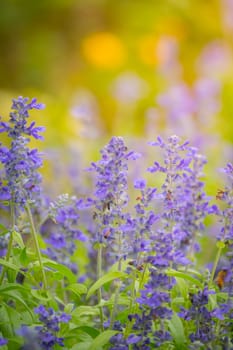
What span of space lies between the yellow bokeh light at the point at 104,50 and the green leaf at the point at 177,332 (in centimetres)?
1134

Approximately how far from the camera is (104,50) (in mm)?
13977

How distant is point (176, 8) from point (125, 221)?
38.7ft

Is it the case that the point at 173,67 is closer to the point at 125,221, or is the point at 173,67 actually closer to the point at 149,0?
the point at 149,0

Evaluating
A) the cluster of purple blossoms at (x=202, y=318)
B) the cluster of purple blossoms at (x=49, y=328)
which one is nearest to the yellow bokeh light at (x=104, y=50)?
the cluster of purple blossoms at (x=202, y=318)

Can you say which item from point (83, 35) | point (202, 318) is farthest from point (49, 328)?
point (83, 35)

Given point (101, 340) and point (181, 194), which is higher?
point (181, 194)

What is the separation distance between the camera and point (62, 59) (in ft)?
47.2

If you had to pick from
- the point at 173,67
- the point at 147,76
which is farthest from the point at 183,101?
the point at 147,76

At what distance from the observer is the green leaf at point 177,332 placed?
280 cm

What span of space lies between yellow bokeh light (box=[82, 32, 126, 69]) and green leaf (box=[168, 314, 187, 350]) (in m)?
11.3

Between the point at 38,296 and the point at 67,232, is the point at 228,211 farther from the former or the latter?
the point at 67,232

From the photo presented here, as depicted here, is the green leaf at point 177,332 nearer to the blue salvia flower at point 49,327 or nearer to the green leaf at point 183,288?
the green leaf at point 183,288

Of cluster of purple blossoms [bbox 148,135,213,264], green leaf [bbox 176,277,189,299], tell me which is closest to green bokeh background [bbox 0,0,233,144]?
cluster of purple blossoms [bbox 148,135,213,264]

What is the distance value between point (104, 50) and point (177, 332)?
38.0 ft
